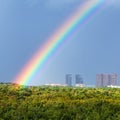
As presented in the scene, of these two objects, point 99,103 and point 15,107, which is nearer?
point 15,107

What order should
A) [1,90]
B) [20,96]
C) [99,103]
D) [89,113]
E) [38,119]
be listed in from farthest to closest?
[1,90] → [20,96] → [99,103] → [89,113] → [38,119]

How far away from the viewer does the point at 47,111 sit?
20.9 metres

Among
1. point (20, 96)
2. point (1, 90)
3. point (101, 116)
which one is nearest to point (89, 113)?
point (101, 116)

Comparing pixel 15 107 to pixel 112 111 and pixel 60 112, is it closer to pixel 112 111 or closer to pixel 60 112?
pixel 60 112

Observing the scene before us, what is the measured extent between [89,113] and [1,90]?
13.3 meters

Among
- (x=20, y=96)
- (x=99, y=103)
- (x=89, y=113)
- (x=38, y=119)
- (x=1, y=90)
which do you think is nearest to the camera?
(x=38, y=119)

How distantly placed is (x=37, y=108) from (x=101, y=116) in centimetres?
324

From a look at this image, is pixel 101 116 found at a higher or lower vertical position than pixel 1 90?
lower

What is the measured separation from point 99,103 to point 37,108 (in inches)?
145

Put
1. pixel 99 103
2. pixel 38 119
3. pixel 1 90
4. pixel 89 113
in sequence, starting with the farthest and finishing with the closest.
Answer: pixel 1 90
pixel 99 103
pixel 89 113
pixel 38 119

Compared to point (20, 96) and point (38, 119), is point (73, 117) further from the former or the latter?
point (20, 96)

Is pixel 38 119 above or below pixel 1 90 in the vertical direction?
below

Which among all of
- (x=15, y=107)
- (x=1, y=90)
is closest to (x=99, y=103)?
(x=15, y=107)

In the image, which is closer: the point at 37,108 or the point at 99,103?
the point at 37,108
